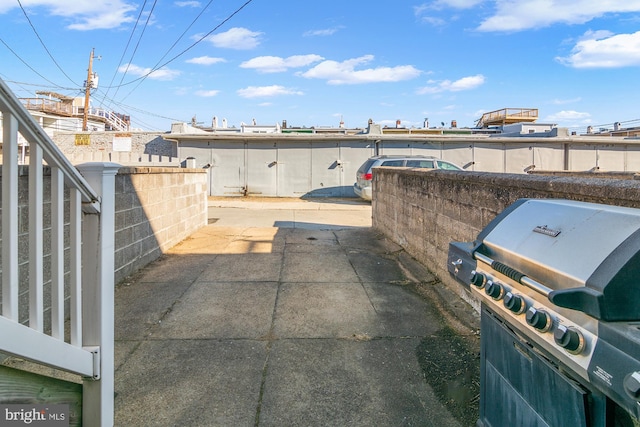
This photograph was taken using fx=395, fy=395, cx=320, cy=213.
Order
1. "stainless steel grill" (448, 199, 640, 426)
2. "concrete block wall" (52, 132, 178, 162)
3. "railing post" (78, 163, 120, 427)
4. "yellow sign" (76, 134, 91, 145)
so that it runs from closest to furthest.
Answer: "stainless steel grill" (448, 199, 640, 426)
"railing post" (78, 163, 120, 427)
"concrete block wall" (52, 132, 178, 162)
"yellow sign" (76, 134, 91, 145)

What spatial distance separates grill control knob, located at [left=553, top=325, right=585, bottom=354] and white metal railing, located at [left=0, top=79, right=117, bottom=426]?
1.82 metres

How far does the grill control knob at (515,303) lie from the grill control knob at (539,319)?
0.24 feet

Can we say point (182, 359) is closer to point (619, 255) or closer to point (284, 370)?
point (284, 370)

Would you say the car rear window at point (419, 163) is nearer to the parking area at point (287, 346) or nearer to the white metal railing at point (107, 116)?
the parking area at point (287, 346)

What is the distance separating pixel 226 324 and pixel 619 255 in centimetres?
292

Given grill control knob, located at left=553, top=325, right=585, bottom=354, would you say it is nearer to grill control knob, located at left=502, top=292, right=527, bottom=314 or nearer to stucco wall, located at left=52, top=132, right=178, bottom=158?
grill control knob, located at left=502, top=292, right=527, bottom=314

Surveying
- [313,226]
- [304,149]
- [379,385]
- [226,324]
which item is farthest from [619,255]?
[304,149]

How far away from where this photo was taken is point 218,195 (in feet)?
51.5

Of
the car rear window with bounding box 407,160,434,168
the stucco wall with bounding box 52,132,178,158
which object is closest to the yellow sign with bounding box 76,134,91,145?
the stucco wall with bounding box 52,132,178,158

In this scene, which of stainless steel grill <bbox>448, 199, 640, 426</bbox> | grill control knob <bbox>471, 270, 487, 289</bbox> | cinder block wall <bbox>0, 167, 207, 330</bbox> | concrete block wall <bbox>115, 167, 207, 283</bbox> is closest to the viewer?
stainless steel grill <bbox>448, 199, 640, 426</bbox>

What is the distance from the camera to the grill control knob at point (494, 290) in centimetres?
158

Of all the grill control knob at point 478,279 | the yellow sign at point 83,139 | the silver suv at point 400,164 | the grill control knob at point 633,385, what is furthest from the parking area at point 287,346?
the yellow sign at point 83,139

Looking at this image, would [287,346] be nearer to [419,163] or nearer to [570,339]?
[570,339]

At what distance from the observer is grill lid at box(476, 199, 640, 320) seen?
3.61 feet
